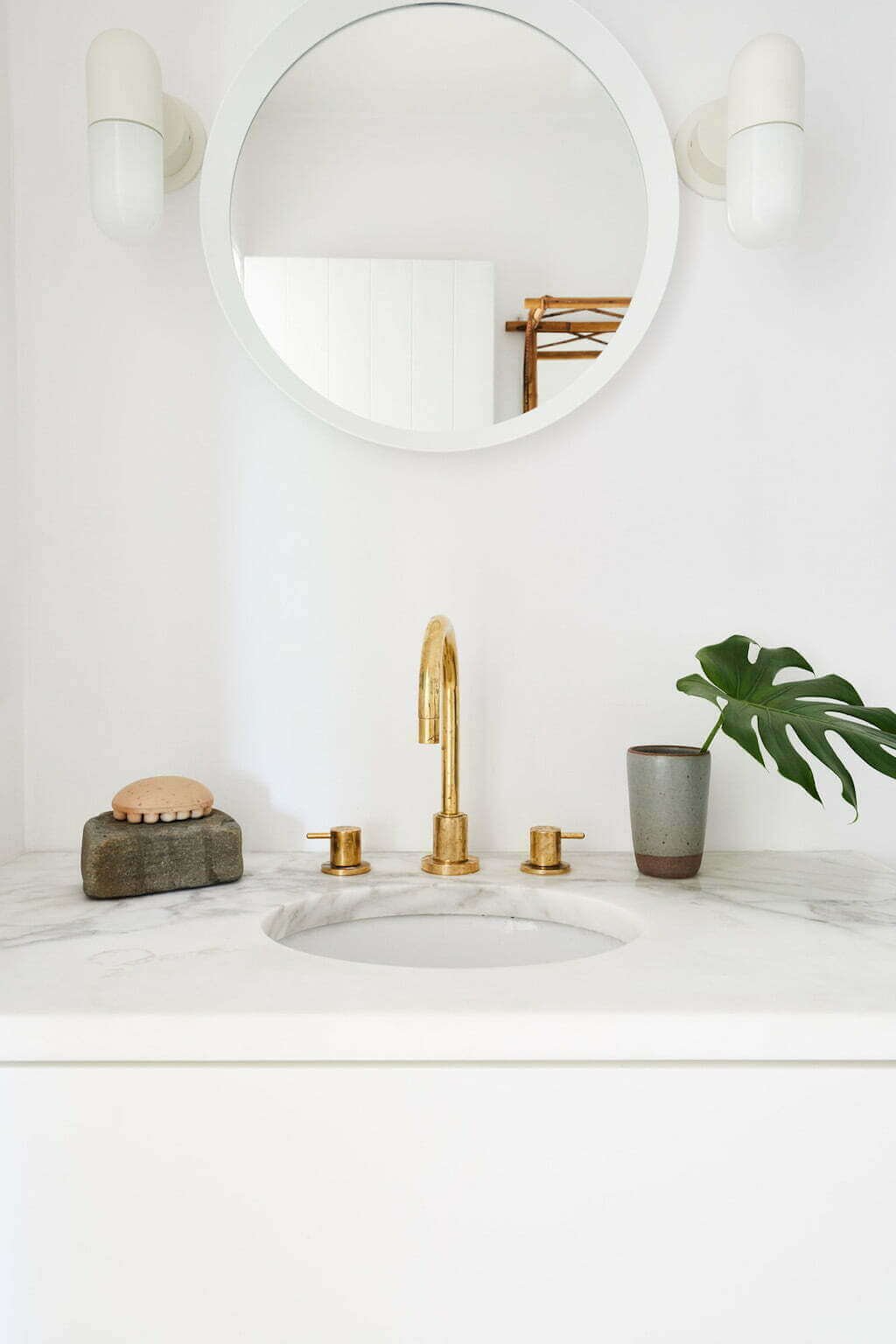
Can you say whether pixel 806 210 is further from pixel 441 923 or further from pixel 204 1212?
pixel 204 1212

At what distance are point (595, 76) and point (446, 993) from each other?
3.29 feet

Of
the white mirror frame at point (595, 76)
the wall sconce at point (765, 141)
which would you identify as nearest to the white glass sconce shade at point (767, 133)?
the wall sconce at point (765, 141)

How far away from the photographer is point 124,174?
1.08 metres

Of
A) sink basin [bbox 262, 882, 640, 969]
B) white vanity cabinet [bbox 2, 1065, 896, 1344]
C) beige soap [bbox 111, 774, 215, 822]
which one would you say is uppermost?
beige soap [bbox 111, 774, 215, 822]

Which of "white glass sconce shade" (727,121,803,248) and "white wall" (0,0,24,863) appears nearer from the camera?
"white glass sconce shade" (727,121,803,248)

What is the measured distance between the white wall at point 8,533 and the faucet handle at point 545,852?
A: 59 centimetres

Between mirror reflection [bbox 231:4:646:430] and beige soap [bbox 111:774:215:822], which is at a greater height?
mirror reflection [bbox 231:4:646:430]

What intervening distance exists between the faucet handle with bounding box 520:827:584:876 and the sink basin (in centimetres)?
6

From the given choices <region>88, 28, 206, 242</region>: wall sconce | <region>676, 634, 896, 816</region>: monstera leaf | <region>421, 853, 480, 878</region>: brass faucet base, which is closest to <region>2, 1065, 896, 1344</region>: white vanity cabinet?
<region>676, 634, 896, 816</region>: monstera leaf

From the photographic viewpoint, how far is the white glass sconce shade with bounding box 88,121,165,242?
42.6 inches

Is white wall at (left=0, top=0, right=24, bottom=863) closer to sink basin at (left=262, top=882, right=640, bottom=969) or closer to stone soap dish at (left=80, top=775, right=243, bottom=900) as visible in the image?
stone soap dish at (left=80, top=775, right=243, bottom=900)

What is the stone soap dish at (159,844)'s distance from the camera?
3.32 ft

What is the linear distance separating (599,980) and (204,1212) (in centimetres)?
31

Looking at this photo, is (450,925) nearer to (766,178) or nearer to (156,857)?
(156,857)
